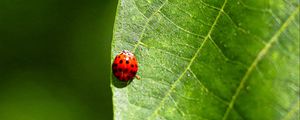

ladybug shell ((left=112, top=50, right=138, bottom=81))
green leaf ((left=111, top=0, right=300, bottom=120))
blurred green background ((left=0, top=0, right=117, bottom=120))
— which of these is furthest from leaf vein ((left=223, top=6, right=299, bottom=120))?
blurred green background ((left=0, top=0, right=117, bottom=120))

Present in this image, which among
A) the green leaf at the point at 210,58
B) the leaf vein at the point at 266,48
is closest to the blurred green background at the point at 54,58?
the green leaf at the point at 210,58

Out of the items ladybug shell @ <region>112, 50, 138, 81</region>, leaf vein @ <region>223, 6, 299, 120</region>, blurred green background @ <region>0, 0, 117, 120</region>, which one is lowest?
blurred green background @ <region>0, 0, 117, 120</region>

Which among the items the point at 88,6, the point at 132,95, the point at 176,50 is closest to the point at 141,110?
the point at 132,95

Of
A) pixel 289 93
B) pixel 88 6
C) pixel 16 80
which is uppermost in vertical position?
pixel 289 93

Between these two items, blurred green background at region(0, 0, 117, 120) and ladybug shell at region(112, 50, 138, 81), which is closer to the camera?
ladybug shell at region(112, 50, 138, 81)

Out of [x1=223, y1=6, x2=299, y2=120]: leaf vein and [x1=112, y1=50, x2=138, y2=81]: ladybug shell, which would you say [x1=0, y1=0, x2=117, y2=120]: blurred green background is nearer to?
[x1=112, y1=50, x2=138, y2=81]: ladybug shell

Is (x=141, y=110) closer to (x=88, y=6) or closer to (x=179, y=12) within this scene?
(x=179, y=12)
